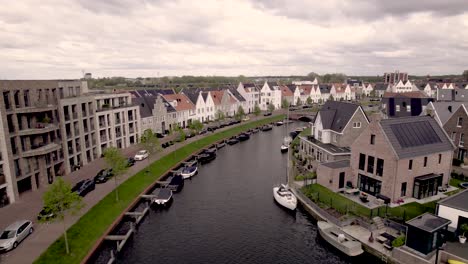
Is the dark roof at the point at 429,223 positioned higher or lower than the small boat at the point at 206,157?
higher

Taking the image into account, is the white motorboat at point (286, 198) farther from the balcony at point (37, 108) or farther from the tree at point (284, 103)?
the tree at point (284, 103)

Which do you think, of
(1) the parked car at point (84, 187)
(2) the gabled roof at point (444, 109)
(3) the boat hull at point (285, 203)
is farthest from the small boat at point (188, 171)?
(2) the gabled roof at point (444, 109)

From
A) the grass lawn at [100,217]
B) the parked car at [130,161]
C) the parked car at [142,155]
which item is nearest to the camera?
the grass lawn at [100,217]

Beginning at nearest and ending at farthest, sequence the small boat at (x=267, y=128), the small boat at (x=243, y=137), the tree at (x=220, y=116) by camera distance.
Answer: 1. the small boat at (x=243, y=137)
2. the small boat at (x=267, y=128)
3. the tree at (x=220, y=116)

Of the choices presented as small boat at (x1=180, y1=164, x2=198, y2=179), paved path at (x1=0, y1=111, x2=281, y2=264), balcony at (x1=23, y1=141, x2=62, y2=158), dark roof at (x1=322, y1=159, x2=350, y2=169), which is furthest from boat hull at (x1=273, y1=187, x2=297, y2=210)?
balcony at (x1=23, y1=141, x2=62, y2=158)

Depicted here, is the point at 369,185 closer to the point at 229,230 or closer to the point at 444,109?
the point at 229,230

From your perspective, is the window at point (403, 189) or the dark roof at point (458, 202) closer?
the dark roof at point (458, 202)
